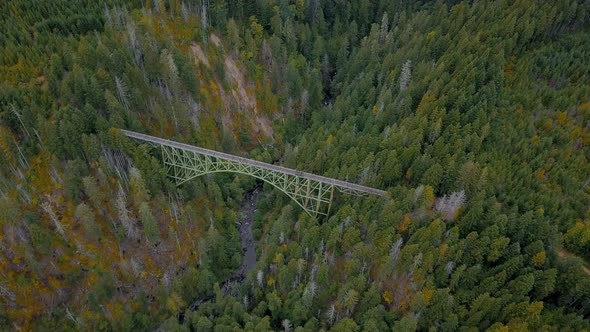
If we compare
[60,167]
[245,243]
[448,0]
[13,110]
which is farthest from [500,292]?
[448,0]

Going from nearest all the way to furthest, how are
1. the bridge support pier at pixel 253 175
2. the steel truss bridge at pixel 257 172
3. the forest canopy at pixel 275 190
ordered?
the forest canopy at pixel 275 190 → the steel truss bridge at pixel 257 172 → the bridge support pier at pixel 253 175

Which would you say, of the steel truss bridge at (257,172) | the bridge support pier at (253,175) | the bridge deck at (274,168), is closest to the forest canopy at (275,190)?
the bridge deck at (274,168)

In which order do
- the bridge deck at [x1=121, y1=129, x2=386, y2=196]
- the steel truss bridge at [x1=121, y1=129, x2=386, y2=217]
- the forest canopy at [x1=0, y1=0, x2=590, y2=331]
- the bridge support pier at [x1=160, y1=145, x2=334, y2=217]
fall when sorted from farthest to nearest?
the bridge support pier at [x1=160, y1=145, x2=334, y2=217] → the steel truss bridge at [x1=121, y1=129, x2=386, y2=217] → the bridge deck at [x1=121, y1=129, x2=386, y2=196] → the forest canopy at [x1=0, y1=0, x2=590, y2=331]

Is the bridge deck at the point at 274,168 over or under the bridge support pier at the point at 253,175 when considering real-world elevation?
over

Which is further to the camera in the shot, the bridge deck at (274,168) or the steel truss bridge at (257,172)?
the steel truss bridge at (257,172)

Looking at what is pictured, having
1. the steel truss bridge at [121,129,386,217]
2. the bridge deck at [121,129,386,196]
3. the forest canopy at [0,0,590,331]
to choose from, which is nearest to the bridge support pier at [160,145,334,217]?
the steel truss bridge at [121,129,386,217]

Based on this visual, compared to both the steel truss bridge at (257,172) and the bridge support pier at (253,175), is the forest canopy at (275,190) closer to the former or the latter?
the steel truss bridge at (257,172)

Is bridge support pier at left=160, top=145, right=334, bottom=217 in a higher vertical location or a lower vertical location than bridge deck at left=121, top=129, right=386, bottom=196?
lower

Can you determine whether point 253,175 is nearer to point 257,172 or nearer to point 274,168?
point 257,172

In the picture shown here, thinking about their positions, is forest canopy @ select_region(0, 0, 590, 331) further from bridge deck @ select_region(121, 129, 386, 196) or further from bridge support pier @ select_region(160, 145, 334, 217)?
bridge support pier @ select_region(160, 145, 334, 217)
